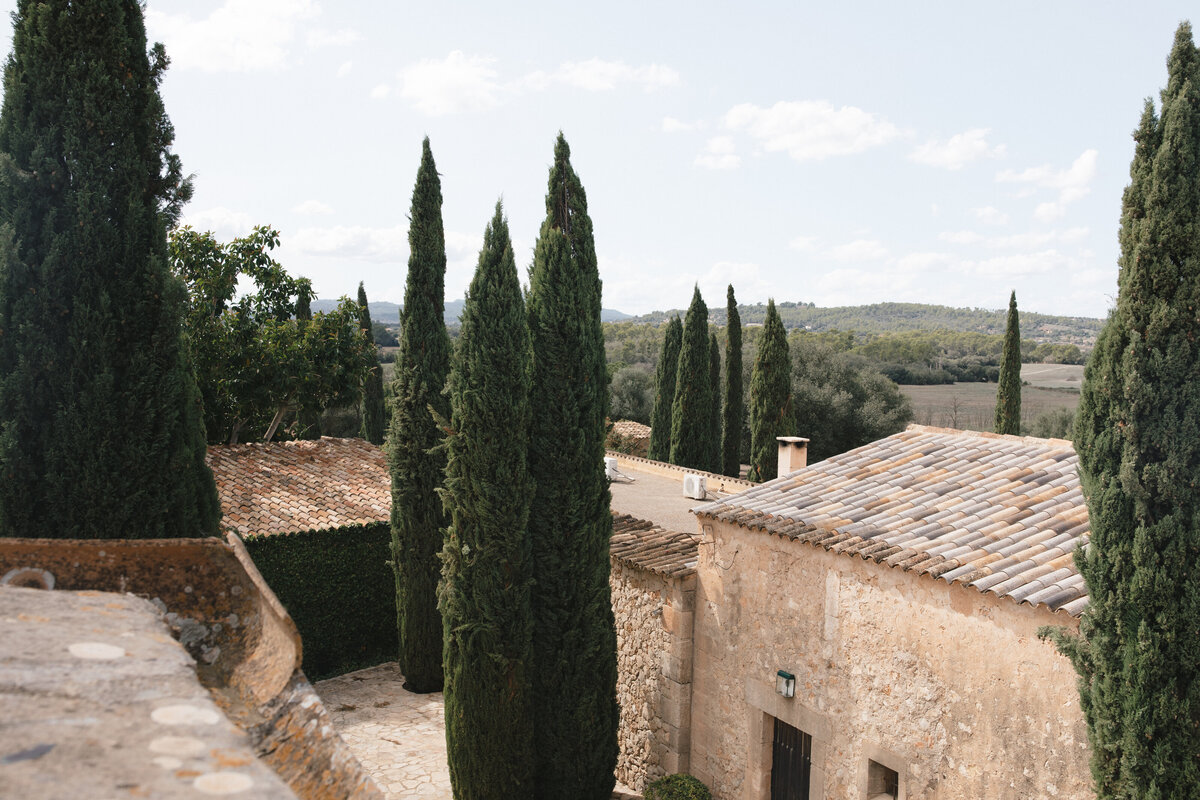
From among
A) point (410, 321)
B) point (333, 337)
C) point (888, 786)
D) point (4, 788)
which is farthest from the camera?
point (333, 337)

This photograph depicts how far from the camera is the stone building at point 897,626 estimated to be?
6.43 metres

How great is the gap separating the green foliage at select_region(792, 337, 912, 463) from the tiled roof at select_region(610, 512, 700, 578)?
20654 millimetres

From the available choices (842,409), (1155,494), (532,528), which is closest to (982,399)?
(842,409)

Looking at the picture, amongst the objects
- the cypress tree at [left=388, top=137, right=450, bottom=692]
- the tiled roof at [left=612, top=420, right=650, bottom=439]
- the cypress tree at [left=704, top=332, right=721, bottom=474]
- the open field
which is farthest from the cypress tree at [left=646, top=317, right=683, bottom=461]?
the open field

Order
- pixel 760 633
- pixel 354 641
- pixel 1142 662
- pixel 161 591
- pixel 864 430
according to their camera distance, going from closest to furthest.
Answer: pixel 161 591 < pixel 1142 662 < pixel 760 633 < pixel 354 641 < pixel 864 430

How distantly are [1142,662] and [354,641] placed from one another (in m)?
12.4

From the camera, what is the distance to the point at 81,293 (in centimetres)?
646

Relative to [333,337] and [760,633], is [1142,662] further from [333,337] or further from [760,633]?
[333,337]

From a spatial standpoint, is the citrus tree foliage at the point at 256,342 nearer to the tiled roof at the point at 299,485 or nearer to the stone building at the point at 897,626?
the tiled roof at the point at 299,485

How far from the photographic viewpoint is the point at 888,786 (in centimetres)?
777

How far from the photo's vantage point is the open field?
128ft

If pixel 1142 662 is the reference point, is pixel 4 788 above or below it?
above

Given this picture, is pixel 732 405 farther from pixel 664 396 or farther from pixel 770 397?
pixel 770 397

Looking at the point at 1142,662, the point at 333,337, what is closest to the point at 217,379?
the point at 333,337
